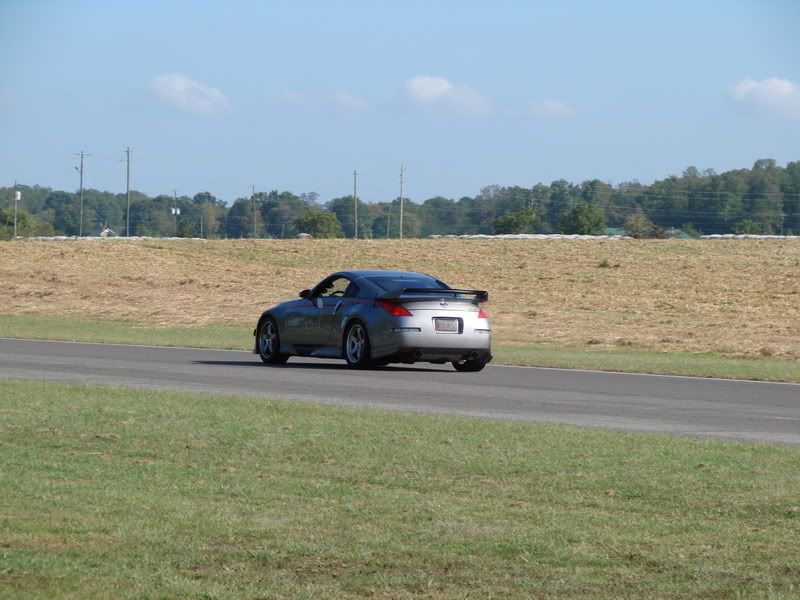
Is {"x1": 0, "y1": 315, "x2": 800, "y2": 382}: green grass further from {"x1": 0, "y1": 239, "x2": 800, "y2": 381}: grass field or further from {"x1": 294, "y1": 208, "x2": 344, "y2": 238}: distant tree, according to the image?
{"x1": 294, "y1": 208, "x2": 344, "y2": 238}: distant tree

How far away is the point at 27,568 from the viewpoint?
676 cm

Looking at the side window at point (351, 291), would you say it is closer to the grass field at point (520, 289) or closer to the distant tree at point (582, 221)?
the grass field at point (520, 289)

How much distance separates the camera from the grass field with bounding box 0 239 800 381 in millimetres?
30922

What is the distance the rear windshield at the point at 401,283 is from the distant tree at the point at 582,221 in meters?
111

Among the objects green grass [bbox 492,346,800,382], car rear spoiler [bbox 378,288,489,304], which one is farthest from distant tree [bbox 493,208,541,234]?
car rear spoiler [bbox 378,288,489,304]

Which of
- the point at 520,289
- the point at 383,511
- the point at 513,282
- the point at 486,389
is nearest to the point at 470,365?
the point at 486,389

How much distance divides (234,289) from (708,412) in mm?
36575

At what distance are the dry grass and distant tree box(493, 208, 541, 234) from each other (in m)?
56.9

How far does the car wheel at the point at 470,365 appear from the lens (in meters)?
21.3

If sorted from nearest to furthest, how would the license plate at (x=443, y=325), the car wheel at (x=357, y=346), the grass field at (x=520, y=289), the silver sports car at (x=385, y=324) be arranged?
the silver sports car at (x=385, y=324), the license plate at (x=443, y=325), the car wheel at (x=357, y=346), the grass field at (x=520, y=289)

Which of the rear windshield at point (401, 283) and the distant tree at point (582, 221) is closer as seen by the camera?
the rear windshield at point (401, 283)

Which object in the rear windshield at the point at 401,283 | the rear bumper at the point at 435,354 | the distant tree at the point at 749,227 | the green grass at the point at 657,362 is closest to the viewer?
the rear bumper at the point at 435,354

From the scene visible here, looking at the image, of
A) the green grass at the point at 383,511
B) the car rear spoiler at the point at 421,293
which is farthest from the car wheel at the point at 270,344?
the green grass at the point at 383,511

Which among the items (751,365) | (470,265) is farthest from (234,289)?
(751,365)
